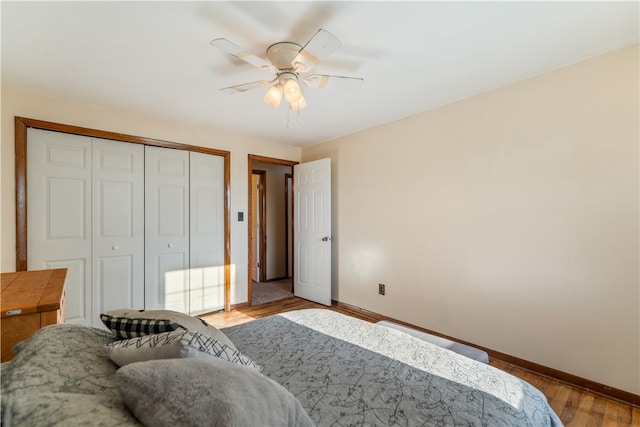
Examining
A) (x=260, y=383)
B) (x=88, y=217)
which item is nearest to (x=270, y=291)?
(x=88, y=217)

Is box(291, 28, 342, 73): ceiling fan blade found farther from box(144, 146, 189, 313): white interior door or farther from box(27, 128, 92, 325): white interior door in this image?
box(27, 128, 92, 325): white interior door

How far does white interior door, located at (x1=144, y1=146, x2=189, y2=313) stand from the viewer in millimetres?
3143

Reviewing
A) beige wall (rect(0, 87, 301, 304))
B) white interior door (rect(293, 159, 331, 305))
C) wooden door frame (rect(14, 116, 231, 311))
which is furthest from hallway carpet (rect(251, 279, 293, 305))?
wooden door frame (rect(14, 116, 231, 311))

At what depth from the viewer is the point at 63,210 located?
2.66 metres

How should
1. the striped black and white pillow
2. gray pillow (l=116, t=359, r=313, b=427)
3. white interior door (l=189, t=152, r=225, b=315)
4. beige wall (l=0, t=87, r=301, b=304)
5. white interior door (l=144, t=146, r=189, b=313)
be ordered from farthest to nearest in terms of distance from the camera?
white interior door (l=189, t=152, r=225, b=315) < white interior door (l=144, t=146, r=189, b=313) < beige wall (l=0, t=87, r=301, b=304) < the striped black and white pillow < gray pillow (l=116, t=359, r=313, b=427)

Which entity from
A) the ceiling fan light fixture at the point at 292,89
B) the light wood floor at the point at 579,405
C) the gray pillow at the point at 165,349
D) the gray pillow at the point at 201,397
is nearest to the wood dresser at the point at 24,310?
the gray pillow at the point at 165,349

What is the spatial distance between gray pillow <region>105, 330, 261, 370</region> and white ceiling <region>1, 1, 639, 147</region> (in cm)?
157

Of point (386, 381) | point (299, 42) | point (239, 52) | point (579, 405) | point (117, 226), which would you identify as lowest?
point (579, 405)

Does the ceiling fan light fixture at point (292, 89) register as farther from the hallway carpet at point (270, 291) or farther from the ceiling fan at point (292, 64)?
the hallway carpet at point (270, 291)

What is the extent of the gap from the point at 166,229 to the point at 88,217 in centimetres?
70

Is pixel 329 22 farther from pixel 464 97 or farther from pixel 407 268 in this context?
pixel 407 268

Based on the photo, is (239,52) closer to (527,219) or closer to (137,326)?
(137,326)

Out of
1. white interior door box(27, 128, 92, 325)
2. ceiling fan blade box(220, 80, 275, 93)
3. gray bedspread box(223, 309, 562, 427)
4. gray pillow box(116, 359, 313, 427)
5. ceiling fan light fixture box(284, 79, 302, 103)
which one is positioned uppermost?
ceiling fan blade box(220, 80, 275, 93)

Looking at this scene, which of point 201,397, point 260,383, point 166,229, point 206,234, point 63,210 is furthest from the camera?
point 206,234
